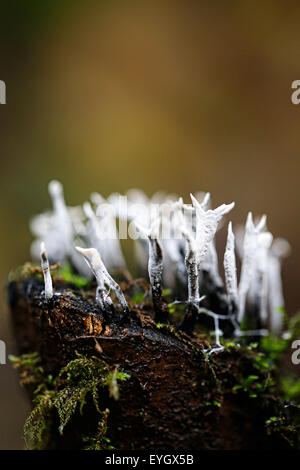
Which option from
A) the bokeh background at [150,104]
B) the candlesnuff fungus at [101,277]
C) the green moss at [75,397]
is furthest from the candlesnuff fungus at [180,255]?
the bokeh background at [150,104]

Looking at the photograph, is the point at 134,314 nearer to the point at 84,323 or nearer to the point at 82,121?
the point at 84,323

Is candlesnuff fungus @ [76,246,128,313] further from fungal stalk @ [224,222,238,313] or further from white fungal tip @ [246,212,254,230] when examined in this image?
white fungal tip @ [246,212,254,230]

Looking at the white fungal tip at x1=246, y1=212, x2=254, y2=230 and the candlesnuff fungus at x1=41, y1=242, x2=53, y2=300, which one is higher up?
the white fungal tip at x1=246, y1=212, x2=254, y2=230

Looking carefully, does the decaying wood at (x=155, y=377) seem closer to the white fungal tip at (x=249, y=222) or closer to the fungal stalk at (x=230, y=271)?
the fungal stalk at (x=230, y=271)

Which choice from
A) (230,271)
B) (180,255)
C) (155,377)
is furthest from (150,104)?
(155,377)

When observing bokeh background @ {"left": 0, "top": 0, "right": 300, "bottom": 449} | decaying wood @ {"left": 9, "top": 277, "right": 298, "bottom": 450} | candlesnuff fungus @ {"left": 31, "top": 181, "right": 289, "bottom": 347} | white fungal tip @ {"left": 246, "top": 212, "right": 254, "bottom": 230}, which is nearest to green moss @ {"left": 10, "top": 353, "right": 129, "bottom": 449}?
decaying wood @ {"left": 9, "top": 277, "right": 298, "bottom": 450}

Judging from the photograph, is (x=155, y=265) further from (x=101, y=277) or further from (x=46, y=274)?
(x=46, y=274)
